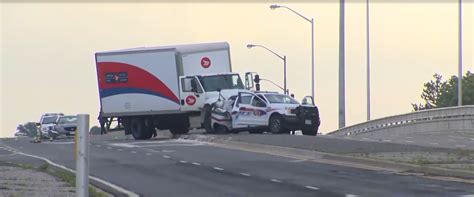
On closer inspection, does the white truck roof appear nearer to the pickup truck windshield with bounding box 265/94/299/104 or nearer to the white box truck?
the white box truck

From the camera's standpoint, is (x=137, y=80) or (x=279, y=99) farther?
(x=137, y=80)

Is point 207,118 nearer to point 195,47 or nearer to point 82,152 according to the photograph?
point 195,47

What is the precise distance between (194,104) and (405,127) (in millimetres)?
22144

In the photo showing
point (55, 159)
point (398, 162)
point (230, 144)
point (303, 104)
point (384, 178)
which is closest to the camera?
point (384, 178)

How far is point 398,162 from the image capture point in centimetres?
2455

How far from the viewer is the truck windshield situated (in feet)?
134

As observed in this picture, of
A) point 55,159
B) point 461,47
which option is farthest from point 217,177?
point 461,47

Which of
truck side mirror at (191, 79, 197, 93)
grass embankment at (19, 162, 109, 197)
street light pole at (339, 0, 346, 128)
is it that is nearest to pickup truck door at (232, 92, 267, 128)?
truck side mirror at (191, 79, 197, 93)

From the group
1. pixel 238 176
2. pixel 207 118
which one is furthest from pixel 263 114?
pixel 238 176

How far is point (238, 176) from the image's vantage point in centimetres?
2270

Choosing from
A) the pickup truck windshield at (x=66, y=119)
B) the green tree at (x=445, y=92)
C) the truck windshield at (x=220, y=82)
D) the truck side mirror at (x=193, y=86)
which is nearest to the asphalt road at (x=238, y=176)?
the truck side mirror at (x=193, y=86)

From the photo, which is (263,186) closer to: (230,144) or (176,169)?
(176,169)

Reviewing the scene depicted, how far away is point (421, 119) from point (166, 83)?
22.2 meters

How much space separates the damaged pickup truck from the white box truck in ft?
2.09
